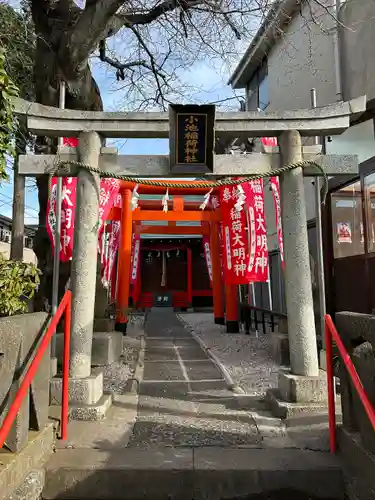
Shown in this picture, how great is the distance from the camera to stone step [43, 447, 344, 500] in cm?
309

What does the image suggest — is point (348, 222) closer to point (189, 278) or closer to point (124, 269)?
point (124, 269)

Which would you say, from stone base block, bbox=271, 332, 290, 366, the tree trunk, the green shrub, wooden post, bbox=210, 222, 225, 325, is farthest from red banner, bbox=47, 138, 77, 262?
wooden post, bbox=210, 222, 225, 325

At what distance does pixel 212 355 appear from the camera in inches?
320

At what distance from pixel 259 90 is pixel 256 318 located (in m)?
7.73

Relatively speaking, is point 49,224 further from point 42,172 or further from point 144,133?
point 144,133

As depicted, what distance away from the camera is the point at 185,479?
3.12m

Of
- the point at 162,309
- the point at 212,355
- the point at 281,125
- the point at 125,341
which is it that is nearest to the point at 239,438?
the point at 281,125

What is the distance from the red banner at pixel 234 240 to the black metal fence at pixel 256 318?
2.45 m

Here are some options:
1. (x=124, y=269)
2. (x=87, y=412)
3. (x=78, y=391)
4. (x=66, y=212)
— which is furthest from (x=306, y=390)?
(x=124, y=269)

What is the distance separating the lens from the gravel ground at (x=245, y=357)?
6018mm

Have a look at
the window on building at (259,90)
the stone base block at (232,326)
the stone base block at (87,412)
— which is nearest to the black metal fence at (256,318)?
the stone base block at (232,326)

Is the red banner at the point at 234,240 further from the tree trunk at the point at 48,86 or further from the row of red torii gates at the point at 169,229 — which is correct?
the tree trunk at the point at 48,86

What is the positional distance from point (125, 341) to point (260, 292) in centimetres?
425

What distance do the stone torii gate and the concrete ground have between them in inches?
27.0
